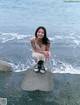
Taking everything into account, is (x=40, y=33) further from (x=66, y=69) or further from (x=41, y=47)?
(x=66, y=69)

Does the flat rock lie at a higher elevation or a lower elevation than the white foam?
higher

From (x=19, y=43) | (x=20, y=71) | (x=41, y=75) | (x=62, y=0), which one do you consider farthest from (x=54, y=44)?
(x=62, y=0)

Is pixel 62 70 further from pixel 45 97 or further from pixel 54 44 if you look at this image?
→ pixel 54 44

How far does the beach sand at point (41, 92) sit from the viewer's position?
5.94 m

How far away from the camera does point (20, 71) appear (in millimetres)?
7625

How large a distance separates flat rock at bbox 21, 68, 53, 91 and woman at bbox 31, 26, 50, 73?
18 cm

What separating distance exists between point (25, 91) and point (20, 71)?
4.58 ft

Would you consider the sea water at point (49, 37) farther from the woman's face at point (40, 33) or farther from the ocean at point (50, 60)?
the woman's face at point (40, 33)

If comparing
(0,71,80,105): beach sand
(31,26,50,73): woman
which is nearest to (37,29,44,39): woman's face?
(31,26,50,73): woman

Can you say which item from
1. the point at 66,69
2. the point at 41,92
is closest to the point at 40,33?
the point at 41,92

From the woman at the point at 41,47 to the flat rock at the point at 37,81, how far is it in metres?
0.18

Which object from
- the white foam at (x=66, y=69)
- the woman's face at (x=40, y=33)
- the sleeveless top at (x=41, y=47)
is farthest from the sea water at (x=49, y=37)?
the woman's face at (x=40, y=33)

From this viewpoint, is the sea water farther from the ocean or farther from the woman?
the woman

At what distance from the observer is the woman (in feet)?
22.0
